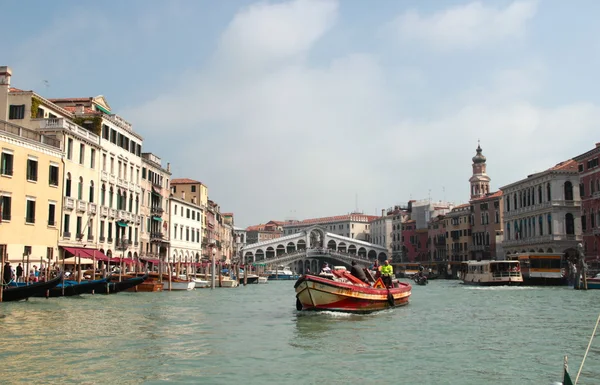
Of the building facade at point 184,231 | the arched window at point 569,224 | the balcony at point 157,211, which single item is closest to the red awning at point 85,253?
the balcony at point 157,211

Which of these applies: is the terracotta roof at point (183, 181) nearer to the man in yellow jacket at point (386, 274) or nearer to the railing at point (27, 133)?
the railing at point (27, 133)

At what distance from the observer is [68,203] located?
1137 inches

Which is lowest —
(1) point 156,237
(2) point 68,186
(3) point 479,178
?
(1) point 156,237

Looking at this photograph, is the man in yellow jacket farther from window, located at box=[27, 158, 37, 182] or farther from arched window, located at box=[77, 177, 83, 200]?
arched window, located at box=[77, 177, 83, 200]

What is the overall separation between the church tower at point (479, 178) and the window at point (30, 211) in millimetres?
59404

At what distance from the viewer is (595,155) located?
40625mm

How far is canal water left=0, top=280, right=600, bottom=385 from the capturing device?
9.03 metres

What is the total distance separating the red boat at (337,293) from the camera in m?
16.7

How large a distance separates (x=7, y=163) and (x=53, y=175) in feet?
10.5

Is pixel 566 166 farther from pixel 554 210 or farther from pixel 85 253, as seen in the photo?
pixel 85 253

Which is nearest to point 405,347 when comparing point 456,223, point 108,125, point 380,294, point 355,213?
point 380,294

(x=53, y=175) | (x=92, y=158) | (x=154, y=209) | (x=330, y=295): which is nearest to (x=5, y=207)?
(x=53, y=175)

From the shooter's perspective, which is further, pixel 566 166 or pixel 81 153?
pixel 566 166

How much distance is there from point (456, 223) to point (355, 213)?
128 ft
